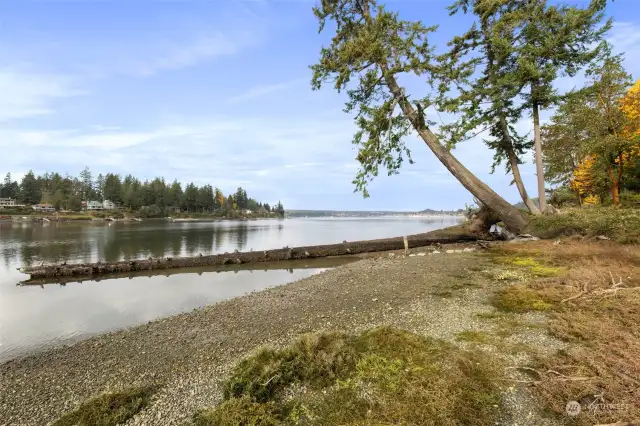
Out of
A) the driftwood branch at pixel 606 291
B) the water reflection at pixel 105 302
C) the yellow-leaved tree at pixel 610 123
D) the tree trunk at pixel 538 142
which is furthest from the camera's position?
the yellow-leaved tree at pixel 610 123

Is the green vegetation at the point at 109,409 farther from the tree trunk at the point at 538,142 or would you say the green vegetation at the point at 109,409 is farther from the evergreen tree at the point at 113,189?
the evergreen tree at the point at 113,189

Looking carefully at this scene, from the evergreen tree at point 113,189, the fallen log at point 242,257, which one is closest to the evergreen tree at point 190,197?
the evergreen tree at point 113,189

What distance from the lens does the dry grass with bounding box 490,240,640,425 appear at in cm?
316

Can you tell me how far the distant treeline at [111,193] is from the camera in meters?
113

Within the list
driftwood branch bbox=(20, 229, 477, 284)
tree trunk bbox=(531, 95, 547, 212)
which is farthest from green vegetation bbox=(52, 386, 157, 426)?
tree trunk bbox=(531, 95, 547, 212)

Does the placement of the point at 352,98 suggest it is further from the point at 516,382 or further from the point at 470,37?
the point at 516,382

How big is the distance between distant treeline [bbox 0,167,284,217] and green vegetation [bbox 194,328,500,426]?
425 feet

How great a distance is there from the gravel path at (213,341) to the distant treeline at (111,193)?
125252 mm

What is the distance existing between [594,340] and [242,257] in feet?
67.3

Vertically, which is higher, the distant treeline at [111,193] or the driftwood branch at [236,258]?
the distant treeline at [111,193]

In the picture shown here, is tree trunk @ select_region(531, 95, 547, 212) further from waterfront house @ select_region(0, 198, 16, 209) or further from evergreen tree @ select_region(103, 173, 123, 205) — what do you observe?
waterfront house @ select_region(0, 198, 16, 209)

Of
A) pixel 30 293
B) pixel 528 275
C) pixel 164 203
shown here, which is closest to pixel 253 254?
pixel 30 293

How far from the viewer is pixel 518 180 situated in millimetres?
18109

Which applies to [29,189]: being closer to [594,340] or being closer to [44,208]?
[44,208]
